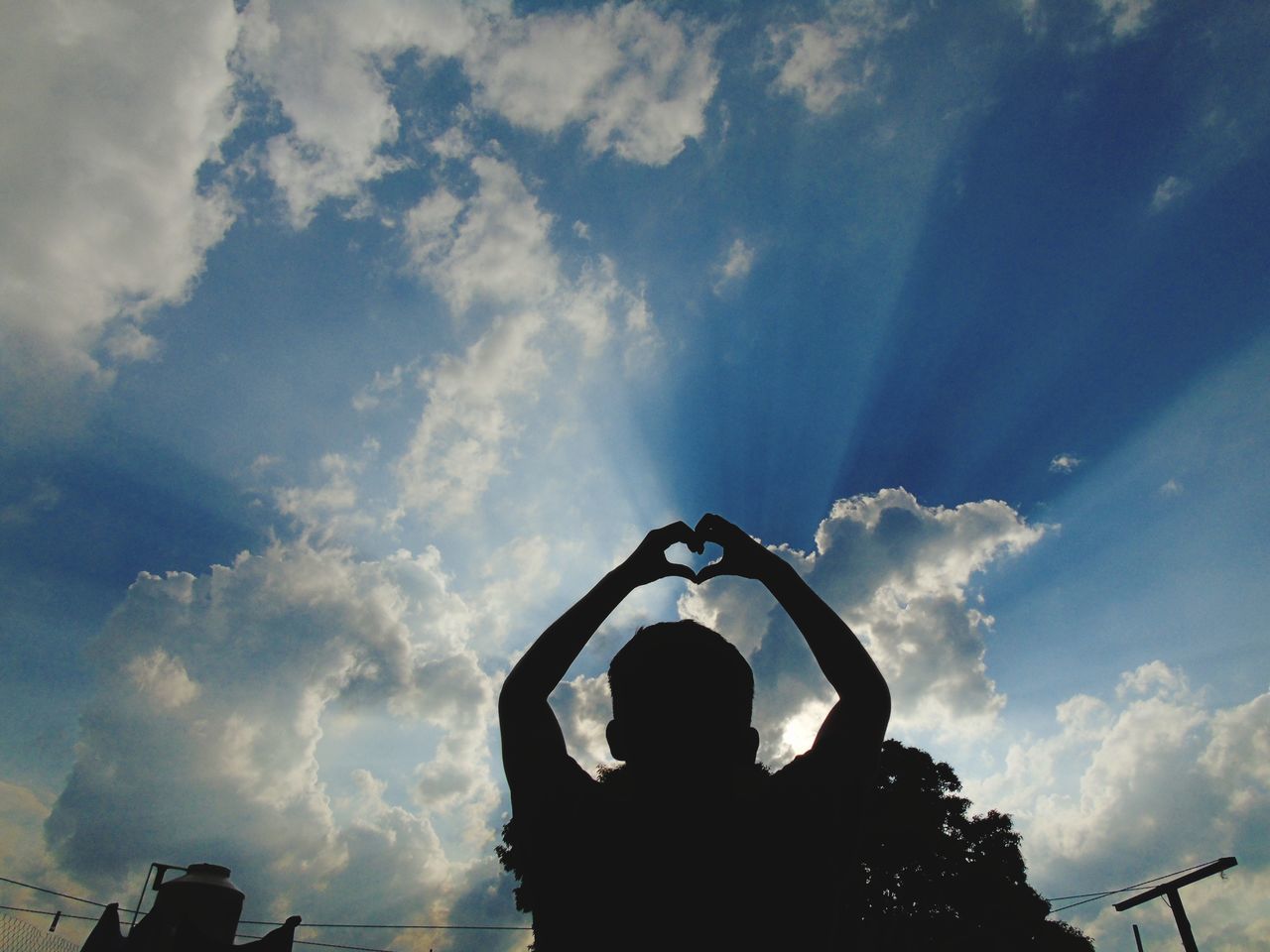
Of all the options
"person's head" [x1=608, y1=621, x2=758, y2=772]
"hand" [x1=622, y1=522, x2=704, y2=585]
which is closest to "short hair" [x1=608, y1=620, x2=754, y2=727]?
"person's head" [x1=608, y1=621, x2=758, y2=772]

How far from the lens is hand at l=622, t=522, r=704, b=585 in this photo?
1.93 meters

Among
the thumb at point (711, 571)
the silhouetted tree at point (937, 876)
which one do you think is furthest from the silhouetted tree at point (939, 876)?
the thumb at point (711, 571)

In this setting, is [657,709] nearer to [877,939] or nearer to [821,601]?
[821,601]

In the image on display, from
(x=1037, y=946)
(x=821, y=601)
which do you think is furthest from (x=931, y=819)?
(x=821, y=601)

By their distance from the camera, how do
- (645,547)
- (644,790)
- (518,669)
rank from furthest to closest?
1. (645,547)
2. (518,669)
3. (644,790)

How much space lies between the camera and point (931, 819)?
66.2ft

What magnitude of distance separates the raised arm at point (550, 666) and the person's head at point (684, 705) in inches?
6.7

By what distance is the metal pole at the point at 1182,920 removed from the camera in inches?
676

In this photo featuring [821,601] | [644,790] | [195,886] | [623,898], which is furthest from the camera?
[195,886]

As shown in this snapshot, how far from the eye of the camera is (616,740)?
160 cm

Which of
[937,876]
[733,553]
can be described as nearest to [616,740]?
[733,553]

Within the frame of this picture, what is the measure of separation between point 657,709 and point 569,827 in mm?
322

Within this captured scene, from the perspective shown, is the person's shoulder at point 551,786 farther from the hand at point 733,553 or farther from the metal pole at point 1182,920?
the metal pole at point 1182,920

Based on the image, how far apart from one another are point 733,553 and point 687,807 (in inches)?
33.5
